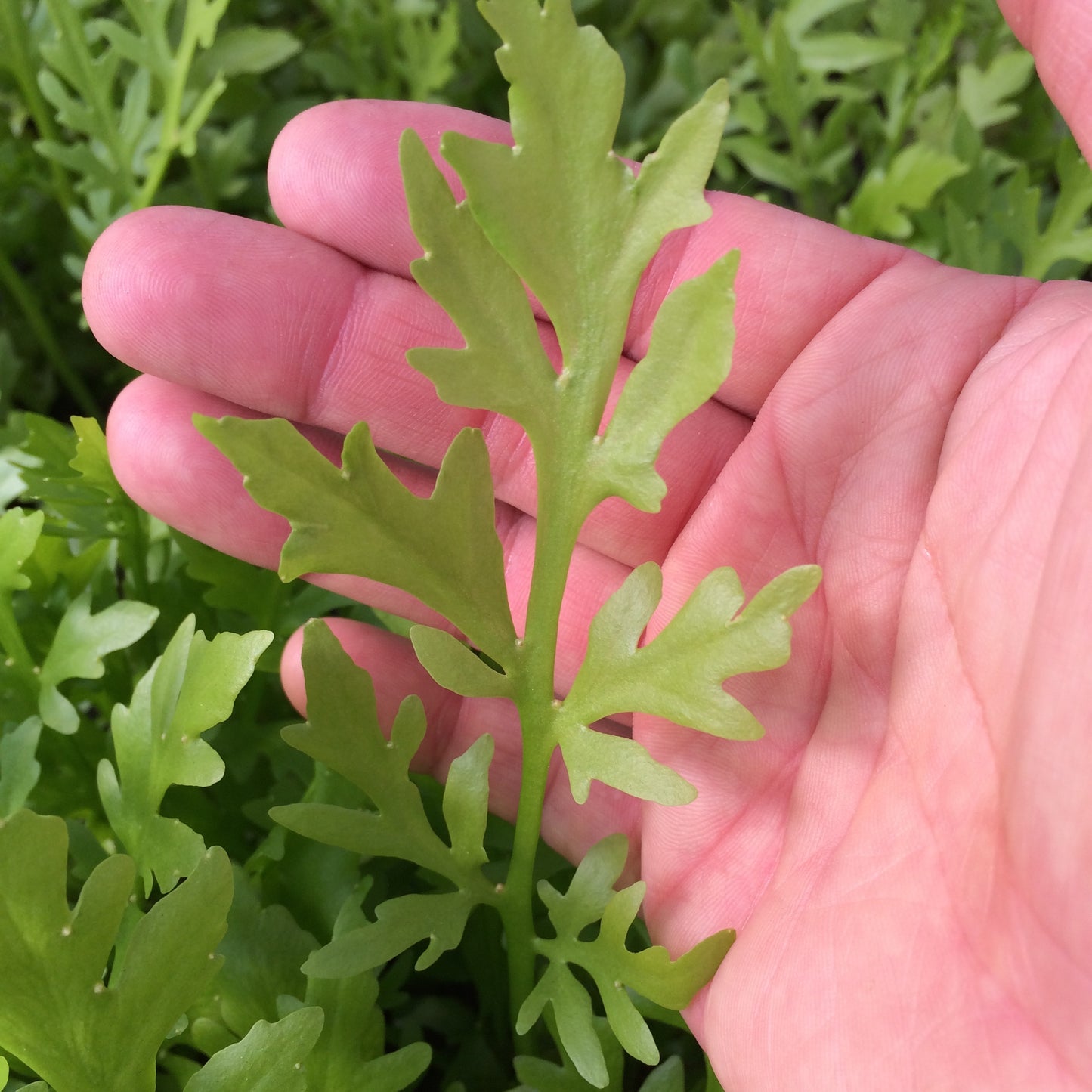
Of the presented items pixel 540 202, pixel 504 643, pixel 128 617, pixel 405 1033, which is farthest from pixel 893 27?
pixel 405 1033

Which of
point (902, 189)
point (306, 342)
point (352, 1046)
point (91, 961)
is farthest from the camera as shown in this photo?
point (902, 189)

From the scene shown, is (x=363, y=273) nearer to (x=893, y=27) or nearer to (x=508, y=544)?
(x=508, y=544)

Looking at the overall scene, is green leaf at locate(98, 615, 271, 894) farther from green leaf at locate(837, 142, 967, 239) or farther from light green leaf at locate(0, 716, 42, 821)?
green leaf at locate(837, 142, 967, 239)

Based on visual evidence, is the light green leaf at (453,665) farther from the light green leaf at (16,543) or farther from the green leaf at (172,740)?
the light green leaf at (16,543)

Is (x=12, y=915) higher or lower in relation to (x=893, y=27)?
lower

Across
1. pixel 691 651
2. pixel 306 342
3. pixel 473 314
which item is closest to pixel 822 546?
pixel 691 651

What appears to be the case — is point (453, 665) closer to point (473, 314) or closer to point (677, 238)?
point (473, 314)
